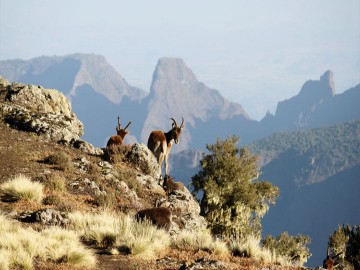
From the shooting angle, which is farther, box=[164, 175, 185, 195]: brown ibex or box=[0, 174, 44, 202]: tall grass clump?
box=[164, 175, 185, 195]: brown ibex

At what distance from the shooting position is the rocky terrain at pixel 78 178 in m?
12.0

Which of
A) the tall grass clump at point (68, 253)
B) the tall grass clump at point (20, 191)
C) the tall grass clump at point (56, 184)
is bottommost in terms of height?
the tall grass clump at point (68, 253)

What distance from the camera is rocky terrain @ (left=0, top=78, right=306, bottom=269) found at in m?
12.0

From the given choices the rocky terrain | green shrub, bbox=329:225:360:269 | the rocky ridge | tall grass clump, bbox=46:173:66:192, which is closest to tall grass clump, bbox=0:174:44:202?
the rocky terrain

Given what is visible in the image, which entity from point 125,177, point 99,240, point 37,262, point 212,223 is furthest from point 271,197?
point 37,262

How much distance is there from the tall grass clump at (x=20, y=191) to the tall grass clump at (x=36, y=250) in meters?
4.13

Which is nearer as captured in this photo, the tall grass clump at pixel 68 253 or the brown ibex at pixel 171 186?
the tall grass clump at pixel 68 253

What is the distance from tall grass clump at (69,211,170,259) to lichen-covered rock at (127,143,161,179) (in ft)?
33.7

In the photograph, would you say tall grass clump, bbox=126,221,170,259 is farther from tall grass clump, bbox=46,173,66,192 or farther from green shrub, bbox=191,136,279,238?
green shrub, bbox=191,136,279,238

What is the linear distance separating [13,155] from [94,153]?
5.23 m

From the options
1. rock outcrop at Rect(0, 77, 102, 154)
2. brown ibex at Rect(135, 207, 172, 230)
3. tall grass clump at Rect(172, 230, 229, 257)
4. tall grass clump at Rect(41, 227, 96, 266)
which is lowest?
tall grass clump at Rect(41, 227, 96, 266)

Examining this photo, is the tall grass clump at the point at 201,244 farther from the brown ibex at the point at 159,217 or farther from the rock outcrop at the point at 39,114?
the rock outcrop at the point at 39,114

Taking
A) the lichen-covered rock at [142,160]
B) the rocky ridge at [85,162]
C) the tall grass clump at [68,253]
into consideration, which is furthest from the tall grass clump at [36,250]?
the lichen-covered rock at [142,160]

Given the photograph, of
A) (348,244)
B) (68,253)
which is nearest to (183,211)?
(68,253)
